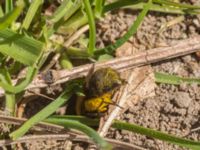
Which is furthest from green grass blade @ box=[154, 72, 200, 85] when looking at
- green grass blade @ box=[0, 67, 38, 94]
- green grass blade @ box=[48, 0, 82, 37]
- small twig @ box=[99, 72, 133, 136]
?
green grass blade @ box=[0, 67, 38, 94]

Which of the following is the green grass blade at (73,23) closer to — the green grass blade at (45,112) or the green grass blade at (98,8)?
the green grass blade at (98,8)

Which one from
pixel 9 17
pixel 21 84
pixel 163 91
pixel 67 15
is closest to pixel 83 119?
pixel 21 84

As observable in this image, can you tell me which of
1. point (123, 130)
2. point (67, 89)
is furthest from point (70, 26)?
point (123, 130)

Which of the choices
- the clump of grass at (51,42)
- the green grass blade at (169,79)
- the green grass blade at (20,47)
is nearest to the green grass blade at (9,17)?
the clump of grass at (51,42)

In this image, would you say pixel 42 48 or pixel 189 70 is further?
pixel 189 70

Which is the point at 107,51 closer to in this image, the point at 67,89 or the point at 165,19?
the point at 67,89

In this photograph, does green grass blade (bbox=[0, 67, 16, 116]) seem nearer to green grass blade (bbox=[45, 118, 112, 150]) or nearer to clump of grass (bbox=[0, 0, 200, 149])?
clump of grass (bbox=[0, 0, 200, 149])

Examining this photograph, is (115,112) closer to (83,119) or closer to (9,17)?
(83,119)

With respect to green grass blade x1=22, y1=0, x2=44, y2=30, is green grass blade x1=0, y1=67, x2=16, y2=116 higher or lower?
lower
